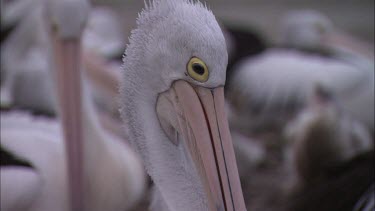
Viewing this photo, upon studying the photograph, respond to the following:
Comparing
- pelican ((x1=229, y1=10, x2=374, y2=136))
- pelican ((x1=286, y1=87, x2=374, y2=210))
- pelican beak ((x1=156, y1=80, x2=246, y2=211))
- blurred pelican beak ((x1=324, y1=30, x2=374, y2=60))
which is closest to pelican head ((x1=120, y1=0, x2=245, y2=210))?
pelican beak ((x1=156, y1=80, x2=246, y2=211))

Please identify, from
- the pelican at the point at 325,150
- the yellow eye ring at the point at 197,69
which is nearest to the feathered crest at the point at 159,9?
the yellow eye ring at the point at 197,69

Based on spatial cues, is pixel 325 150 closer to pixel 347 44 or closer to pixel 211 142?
pixel 347 44

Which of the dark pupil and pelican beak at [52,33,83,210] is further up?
the dark pupil

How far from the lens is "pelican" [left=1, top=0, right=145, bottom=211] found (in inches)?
104

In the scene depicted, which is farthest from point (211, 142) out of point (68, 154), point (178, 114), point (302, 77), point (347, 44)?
point (347, 44)

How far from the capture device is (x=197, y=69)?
1.74 metres

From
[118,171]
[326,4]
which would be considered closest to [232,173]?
[118,171]

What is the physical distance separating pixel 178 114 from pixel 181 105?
0.03m

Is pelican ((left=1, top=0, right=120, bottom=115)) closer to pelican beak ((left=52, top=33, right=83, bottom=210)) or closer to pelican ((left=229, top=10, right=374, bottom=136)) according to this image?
pelican beak ((left=52, top=33, right=83, bottom=210))

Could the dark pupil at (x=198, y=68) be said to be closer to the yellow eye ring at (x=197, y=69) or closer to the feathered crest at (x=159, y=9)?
the yellow eye ring at (x=197, y=69)

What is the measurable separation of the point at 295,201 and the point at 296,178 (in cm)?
85

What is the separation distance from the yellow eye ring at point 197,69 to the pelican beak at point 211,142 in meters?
0.04

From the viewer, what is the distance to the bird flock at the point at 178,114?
179 centimetres

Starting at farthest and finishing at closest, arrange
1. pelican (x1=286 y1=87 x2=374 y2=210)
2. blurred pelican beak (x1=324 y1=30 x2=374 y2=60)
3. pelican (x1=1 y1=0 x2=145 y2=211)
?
blurred pelican beak (x1=324 y1=30 x2=374 y2=60) → pelican (x1=286 y1=87 x2=374 y2=210) → pelican (x1=1 y1=0 x2=145 y2=211)
